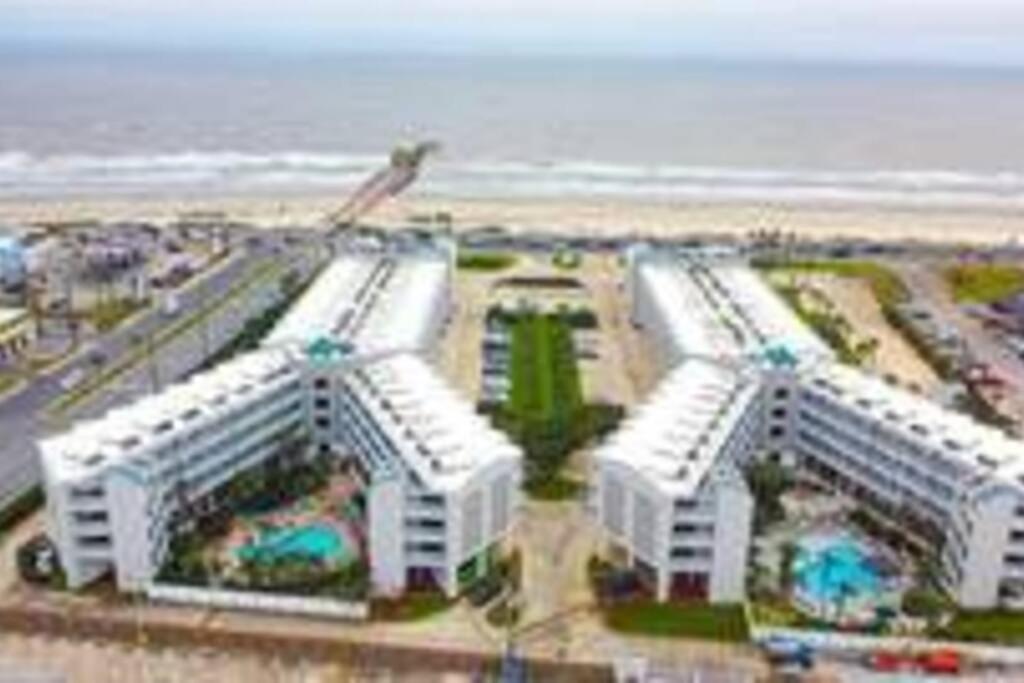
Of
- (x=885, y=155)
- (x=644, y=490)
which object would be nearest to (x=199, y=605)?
(x=644, y=490)

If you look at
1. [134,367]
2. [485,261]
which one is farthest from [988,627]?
[485,261]

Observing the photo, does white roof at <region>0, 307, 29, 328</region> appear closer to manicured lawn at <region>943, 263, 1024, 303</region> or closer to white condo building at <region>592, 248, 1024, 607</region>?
white condo building at <region>592, 248, 1024, 607</region>

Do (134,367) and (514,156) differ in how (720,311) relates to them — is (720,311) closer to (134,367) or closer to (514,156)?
(134,367)

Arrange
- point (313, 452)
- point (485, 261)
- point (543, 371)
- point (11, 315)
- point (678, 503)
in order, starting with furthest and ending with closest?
1. point (485, 261)
2. point (11, 315)
3. point (543, 371)
4. point (313, 452)
5. point (678, 503)

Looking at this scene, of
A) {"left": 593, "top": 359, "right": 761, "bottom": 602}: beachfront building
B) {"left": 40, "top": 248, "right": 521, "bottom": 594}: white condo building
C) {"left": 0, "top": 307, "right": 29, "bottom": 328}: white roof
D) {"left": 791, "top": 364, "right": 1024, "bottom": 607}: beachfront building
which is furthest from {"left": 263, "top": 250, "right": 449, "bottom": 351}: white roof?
{"left": 791, "top": 364, "right": 1024, "bottom": 607}: beachfront building

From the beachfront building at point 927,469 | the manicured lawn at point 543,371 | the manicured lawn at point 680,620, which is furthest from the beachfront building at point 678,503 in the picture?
the manicured lawn at point 543,371
